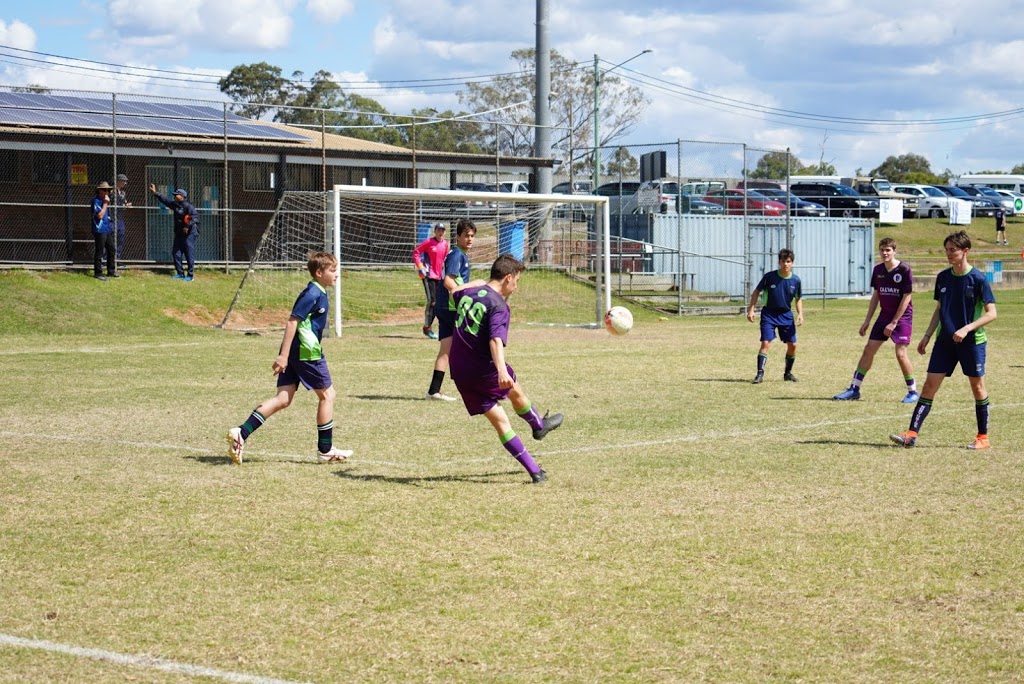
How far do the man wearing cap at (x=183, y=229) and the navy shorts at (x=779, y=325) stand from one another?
1525 centimetres

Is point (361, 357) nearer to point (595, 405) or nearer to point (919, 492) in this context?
point (595, 405)

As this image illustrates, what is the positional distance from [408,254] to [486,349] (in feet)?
81.6

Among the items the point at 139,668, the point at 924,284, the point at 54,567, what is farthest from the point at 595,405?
the point at 924,284

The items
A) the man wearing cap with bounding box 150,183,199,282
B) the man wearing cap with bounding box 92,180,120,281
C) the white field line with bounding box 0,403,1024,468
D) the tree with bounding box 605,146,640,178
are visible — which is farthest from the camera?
the tree with bounding box 605,146,640,178

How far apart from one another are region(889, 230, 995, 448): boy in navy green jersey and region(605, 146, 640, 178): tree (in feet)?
79.8

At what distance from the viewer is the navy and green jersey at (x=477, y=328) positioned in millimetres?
8922

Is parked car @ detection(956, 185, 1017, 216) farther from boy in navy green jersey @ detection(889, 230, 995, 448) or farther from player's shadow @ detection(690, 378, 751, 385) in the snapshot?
boy in navy green jersey @ detection(889, 230, 995, 448)

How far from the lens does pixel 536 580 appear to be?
6586 mm

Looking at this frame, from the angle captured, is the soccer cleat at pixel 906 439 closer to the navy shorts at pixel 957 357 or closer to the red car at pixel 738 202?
the navy shorts at pixel 957 357

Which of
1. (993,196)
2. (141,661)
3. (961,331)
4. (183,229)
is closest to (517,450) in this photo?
(141,661)

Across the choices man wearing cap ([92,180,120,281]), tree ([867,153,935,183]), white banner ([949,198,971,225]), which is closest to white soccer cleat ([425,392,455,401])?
man wearing cap ([92,180,120,281])

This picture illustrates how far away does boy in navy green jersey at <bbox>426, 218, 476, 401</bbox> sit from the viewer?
13.6 m

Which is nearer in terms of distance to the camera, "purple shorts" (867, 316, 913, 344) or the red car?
"purple shorts" (867, 316, 913, 344)

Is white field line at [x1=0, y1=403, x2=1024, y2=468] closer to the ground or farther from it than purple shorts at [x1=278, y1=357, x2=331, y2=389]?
closer to the ground
